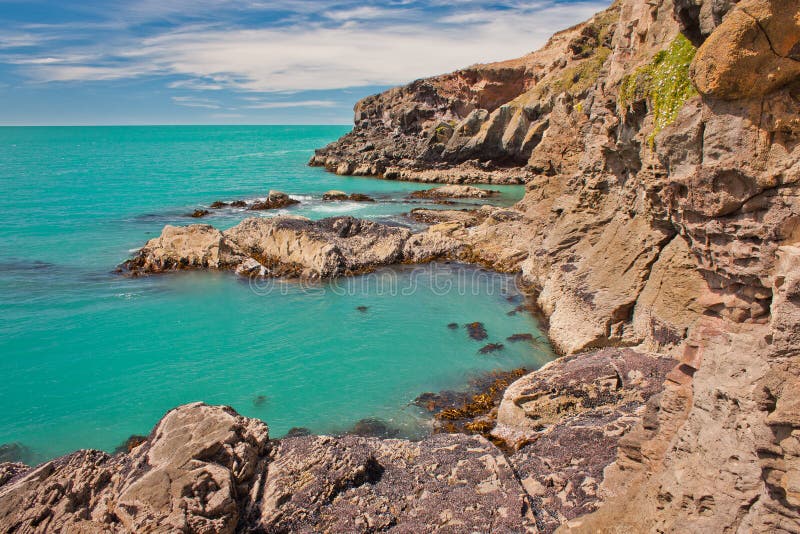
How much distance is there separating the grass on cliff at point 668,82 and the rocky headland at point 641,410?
7cm

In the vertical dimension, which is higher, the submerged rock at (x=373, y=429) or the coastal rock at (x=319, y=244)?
the coastal rock at (x=319, y=244)

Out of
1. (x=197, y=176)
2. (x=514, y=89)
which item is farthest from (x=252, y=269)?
(x=514, y=89)

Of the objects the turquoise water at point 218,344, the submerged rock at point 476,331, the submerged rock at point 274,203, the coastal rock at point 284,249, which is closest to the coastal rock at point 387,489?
the turquoise water at point 218,344

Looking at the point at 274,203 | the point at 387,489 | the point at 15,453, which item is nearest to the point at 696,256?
the point at 387,489

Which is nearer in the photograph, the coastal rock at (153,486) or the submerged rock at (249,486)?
the coastal rock at (153,486)

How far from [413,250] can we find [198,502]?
888 inches

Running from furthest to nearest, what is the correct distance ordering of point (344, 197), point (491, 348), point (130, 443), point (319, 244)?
point (344, 197) < point (319, 244) < point (491, 348) < point (130, 443)

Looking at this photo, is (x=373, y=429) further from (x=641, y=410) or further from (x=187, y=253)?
(x=187, y=253)

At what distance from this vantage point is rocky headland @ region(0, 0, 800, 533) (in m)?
6.03

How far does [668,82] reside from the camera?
39.9 ft

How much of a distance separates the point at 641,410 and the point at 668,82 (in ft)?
26.7

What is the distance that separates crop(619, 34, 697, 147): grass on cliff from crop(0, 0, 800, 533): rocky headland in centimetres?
7

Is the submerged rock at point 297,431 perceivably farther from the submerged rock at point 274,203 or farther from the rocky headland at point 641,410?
the submerged rock at point 274,203

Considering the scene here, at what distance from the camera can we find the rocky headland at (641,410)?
603cm
